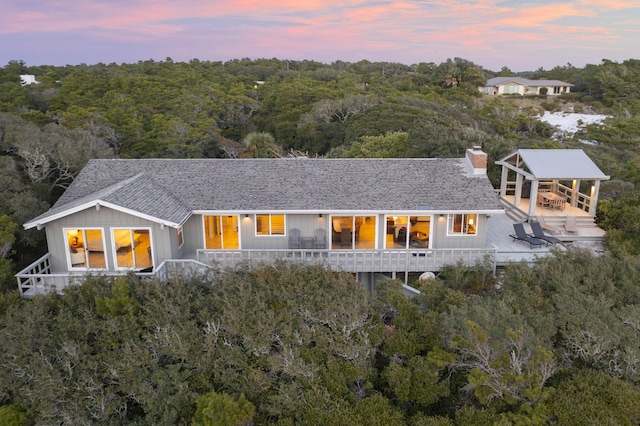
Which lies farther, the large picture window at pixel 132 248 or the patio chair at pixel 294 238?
the patio chair at pixel 294 238

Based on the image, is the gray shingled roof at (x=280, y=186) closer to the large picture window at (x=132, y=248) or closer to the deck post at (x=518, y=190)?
the large picture window at (x=132, y=248)

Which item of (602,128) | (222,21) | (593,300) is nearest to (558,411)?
(593,300)

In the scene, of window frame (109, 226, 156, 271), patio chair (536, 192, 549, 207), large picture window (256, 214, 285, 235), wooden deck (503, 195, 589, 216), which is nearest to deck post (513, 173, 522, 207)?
wooden deck (503, 195, 589, 216)

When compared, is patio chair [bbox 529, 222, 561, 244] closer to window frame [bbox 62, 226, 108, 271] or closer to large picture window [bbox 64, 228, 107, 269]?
window frame [bbox 62, 226, 108, 271]

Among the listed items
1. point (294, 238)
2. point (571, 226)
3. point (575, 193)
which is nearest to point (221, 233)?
point (294, 238)

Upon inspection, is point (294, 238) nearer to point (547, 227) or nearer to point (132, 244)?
point (132, 244)

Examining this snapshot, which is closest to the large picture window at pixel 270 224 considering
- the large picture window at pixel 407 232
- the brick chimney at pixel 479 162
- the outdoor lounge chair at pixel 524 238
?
the large picture window at pixel 407 232

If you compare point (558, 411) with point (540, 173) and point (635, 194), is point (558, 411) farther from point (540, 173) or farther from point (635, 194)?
point (635, 194)
